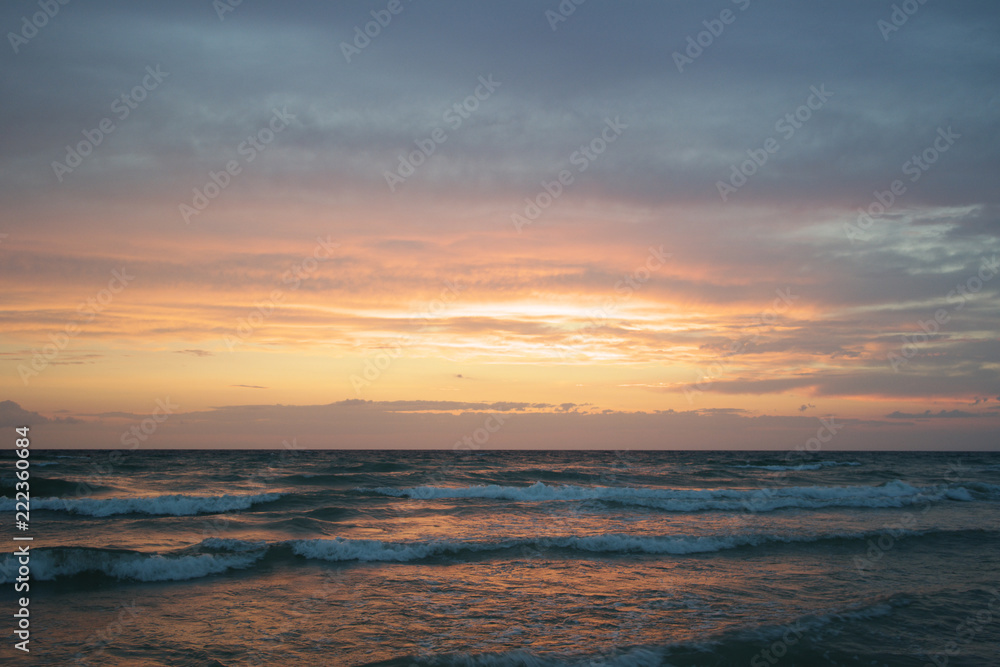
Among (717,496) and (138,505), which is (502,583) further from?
(717,496)

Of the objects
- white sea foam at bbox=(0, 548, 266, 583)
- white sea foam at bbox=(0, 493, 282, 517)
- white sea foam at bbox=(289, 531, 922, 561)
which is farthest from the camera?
white sea foam at bbox=(0, 493, 282, 517)

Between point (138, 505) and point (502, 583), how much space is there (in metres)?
17.7

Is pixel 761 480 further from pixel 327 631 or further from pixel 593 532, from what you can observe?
pixel 327 631

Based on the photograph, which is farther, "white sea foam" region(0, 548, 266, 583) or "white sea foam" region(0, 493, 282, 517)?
"white sea foam" region(0, 493, 282, 517)

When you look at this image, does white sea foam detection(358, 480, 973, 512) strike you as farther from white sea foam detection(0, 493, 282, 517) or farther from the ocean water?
white sea foam detection(0, 493, 282, 517)

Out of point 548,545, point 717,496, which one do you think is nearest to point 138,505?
point 548,545

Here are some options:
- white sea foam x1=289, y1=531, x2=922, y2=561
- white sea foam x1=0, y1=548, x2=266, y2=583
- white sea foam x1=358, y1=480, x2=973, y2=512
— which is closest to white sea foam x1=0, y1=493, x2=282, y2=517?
white sea foam x1=358, y1=480, x2=973, y2=512

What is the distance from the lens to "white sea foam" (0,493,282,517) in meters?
22.6

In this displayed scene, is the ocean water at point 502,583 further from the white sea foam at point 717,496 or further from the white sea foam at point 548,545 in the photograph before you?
the white sea foam at point 717,496

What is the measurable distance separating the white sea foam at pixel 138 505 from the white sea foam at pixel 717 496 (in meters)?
7.92

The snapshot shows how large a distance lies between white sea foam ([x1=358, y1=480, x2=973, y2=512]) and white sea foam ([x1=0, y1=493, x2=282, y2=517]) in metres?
7.92

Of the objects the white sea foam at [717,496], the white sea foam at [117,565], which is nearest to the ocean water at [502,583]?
the white sea foam at [117,565]

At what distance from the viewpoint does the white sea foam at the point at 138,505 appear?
2256cm

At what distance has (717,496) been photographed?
29391 millimetres
